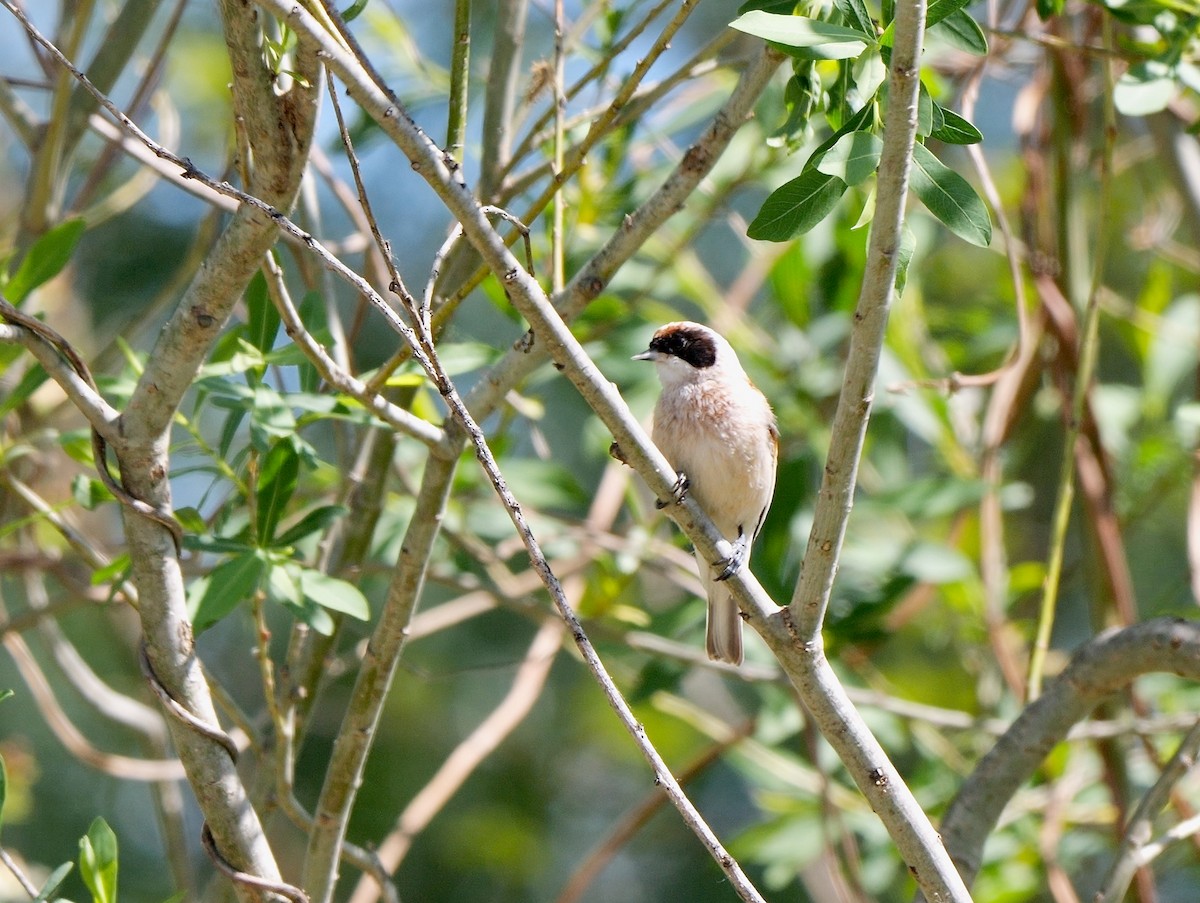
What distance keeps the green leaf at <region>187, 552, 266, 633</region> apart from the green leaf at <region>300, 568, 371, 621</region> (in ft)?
0.33

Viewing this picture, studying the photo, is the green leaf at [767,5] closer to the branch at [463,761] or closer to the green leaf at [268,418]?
the green leaf at [268,418]

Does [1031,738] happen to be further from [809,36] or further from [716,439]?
[809,36]

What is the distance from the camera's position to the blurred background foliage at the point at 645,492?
3305mm

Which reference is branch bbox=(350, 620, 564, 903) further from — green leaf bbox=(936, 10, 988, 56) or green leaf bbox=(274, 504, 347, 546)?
green leaf bbox=(936, 10, 988, 56)

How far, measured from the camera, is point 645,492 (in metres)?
4.84

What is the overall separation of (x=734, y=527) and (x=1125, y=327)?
2.27 m

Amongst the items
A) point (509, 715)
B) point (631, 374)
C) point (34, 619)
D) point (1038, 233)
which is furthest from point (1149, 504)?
point (34, 619)

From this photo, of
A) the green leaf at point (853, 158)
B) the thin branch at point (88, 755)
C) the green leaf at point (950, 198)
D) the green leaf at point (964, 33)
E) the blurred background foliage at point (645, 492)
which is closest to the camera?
the green leaf at point (853, 158)

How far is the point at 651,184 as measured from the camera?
15.3 feet

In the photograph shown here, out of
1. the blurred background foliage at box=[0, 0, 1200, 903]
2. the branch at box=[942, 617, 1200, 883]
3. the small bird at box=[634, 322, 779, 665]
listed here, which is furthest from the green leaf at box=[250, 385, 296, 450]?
the branch at box=[942, 617, 1200, 883]

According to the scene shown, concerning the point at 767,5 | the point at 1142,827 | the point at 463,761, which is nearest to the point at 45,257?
the point at 767,5

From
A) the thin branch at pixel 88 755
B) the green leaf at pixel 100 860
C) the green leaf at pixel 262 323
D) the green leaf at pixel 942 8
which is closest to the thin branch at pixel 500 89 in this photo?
the green leaf at pixel 262 323

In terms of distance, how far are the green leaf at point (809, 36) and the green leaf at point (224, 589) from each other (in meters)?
1.56

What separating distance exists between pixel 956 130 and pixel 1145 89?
3.93ft
